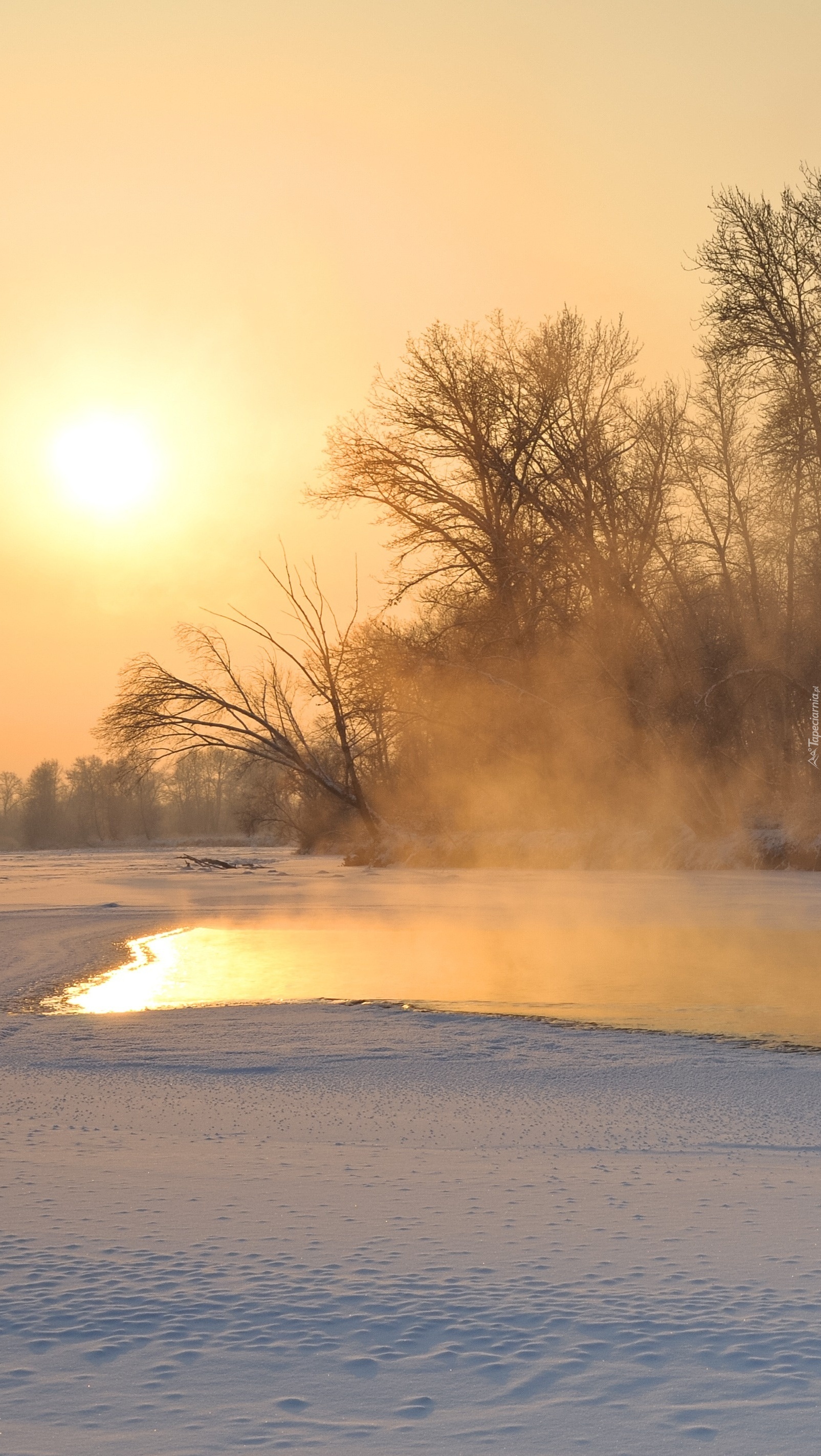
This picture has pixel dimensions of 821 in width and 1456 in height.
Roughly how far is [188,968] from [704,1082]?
459 cm

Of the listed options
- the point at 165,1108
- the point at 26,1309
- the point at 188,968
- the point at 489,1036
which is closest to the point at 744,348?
the point at 188,968

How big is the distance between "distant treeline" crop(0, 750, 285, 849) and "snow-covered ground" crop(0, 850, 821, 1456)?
137ft

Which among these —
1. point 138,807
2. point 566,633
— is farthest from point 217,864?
point 138,807

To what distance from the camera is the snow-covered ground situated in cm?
215

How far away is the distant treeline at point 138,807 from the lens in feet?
229

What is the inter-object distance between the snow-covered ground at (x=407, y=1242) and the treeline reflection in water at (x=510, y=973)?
0.80 metres

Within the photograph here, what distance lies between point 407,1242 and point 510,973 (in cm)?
547

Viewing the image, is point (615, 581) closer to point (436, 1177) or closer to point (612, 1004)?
point (612, 1004)

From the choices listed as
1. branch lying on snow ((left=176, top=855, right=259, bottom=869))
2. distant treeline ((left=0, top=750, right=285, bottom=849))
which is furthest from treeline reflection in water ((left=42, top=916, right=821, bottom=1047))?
distant treeline ((left=0, top=750, right=285, bottom=849))

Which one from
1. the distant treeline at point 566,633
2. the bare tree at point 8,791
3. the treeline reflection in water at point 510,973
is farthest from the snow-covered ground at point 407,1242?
the bare tree at point 8,791

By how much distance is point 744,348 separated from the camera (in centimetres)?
2131

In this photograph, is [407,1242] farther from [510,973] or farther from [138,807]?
[138,807]

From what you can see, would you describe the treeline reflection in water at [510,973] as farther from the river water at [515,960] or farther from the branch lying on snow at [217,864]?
the branch lying on snow at [217,864]

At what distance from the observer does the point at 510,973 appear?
847cm
